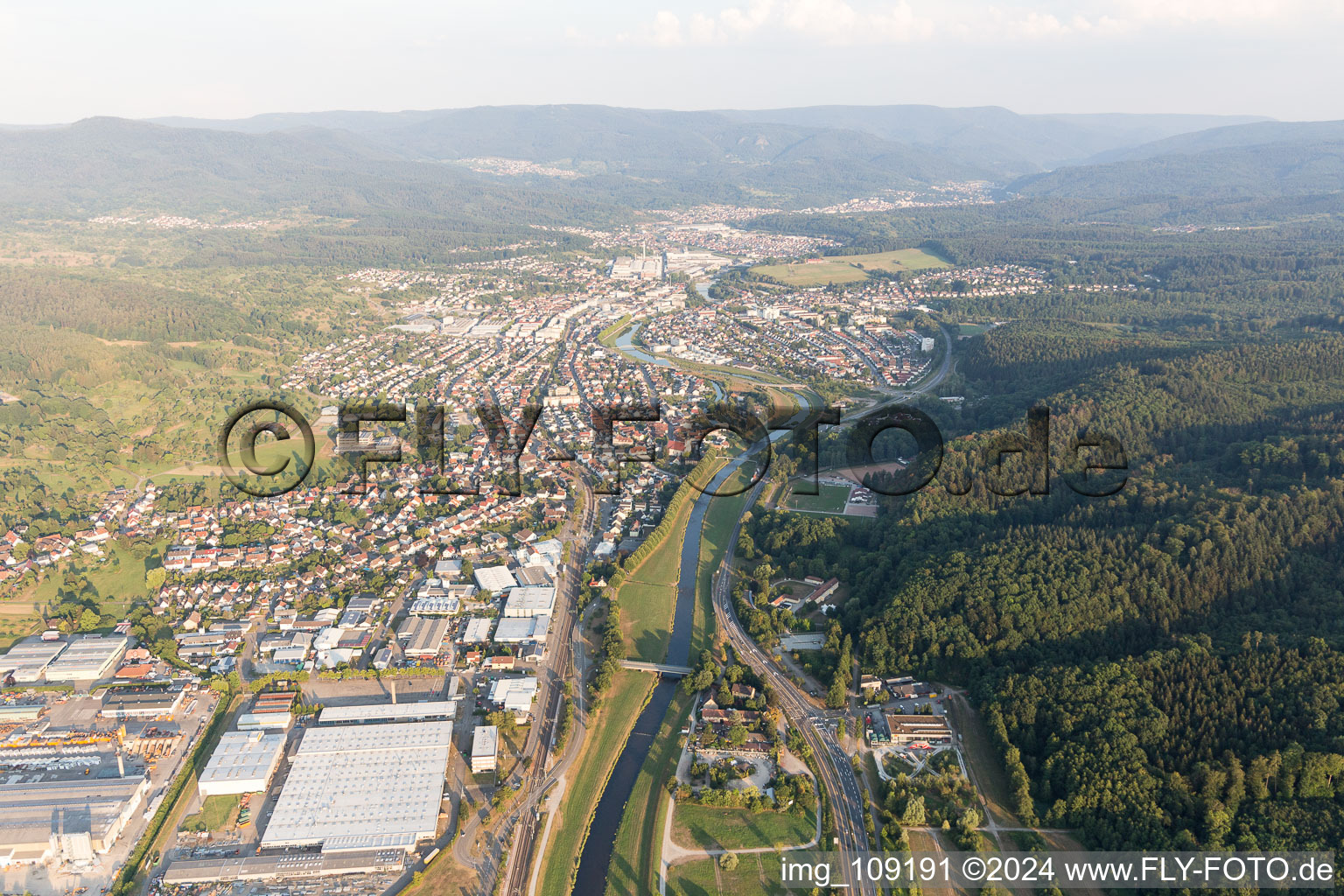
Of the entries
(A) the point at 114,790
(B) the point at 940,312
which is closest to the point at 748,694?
(A) the point at 114,790

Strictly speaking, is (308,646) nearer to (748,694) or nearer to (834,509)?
(748,694)

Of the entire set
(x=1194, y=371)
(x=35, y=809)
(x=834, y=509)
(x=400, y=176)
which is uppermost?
(x=400, y=176)

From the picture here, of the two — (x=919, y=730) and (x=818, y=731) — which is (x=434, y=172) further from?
(x=919, y=730)

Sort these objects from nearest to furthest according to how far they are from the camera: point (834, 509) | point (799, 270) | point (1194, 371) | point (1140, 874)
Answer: point (1140, 874) < point (834, 509) < point (1194, 371) < point (799, 270)

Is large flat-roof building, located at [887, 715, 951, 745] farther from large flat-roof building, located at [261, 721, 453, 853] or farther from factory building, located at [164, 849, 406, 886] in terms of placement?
factory building, located at [164, 849, 406, 886]

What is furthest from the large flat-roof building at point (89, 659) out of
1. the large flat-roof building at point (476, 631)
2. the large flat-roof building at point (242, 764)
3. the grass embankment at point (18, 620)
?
the large flat-roof building at point (476, 631)

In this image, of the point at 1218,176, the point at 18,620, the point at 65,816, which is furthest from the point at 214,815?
the point at 1218,176

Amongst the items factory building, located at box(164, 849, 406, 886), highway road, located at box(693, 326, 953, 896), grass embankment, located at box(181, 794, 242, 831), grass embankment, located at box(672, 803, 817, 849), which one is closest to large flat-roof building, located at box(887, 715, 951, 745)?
highway road, located at box(693, 326, 953, 896)
